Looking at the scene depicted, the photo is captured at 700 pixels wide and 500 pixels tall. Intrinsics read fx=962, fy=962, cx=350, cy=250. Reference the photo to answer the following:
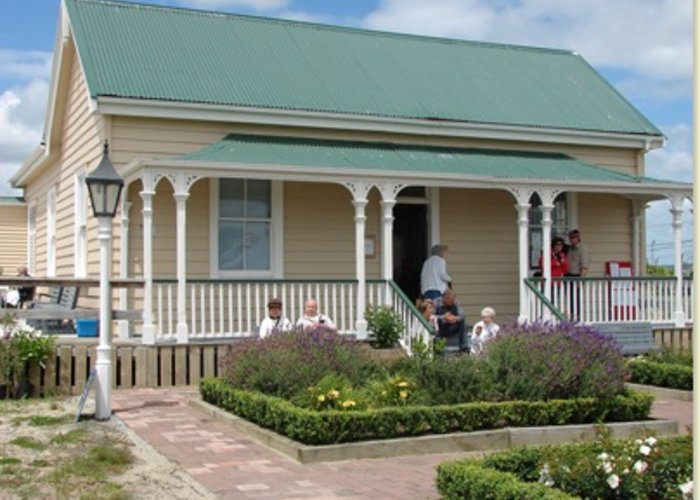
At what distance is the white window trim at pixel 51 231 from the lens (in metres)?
21.6

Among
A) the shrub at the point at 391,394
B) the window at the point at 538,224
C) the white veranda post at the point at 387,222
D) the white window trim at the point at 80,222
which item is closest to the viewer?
the shrub at the point at 391,394

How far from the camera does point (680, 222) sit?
18078 mm

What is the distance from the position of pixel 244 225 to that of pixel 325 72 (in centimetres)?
367

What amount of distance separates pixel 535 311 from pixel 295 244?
4406 mm

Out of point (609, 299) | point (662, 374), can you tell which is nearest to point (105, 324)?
point (662, 374)

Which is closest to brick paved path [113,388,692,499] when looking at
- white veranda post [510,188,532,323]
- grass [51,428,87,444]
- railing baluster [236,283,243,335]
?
grass [51,428,87,444]

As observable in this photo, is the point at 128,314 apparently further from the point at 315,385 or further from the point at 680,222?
the point at 680,222

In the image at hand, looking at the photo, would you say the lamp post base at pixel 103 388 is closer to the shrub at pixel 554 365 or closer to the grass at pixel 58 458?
the grass at pixel 58 458

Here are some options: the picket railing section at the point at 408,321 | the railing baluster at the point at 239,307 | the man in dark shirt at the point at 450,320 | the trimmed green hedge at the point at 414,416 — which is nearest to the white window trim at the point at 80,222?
the railing baluster at the point at 239,307

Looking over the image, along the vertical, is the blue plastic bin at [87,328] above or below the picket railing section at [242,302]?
below

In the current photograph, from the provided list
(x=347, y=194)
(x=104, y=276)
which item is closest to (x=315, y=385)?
(x=104, y=276)

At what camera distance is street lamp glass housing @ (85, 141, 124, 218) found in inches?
453

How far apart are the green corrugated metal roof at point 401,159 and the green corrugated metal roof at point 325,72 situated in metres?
0.64

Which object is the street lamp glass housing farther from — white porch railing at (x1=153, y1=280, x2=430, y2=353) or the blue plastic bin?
the blue plastic bin
